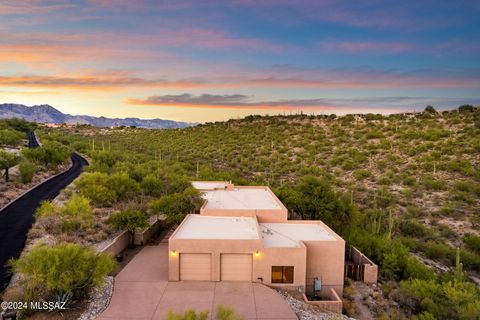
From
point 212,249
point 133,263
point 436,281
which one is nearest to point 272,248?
point 212,249

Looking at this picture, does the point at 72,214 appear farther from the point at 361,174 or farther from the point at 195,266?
the point at 361,174

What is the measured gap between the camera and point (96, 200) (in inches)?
1201

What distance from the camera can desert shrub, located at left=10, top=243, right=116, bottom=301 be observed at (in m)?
14.3

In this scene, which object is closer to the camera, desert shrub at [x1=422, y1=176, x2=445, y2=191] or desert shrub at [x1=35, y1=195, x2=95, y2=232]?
desert shrub at [x1=35, y1=195, x2=95, y2=232]

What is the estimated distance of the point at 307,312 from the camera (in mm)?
15547

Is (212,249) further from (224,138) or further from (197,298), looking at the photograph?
(224,138)

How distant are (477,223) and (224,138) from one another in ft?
164

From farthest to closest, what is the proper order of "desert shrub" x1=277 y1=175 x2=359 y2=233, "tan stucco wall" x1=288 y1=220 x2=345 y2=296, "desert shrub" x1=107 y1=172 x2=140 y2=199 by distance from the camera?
"desert shrub" x1=107 y1=172 x2=140 y2=199 < "desert shrub" x1=277 y1=175 x2=359 y2=233 < "tan stucco wall" x1=288 y1=220 x2=345 y2=296

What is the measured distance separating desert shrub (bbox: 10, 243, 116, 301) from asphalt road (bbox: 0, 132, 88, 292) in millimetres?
2411

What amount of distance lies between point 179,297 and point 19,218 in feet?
55.1

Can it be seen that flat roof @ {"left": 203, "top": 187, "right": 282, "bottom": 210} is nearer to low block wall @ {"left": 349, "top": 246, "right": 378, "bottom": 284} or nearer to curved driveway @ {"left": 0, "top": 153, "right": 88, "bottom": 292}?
low block wall @ {"left": 349, "top": 246, "right": 378, "bottom": 284}

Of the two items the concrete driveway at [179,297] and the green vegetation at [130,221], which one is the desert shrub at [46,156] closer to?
the green vegetation at [130,221]

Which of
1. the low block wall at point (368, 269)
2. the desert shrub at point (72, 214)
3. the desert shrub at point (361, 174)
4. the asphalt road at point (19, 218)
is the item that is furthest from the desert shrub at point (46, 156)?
the low block wall at point (368, 269)

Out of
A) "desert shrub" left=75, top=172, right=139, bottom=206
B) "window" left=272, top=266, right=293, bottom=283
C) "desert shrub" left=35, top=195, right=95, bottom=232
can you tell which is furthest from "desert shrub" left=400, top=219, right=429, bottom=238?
"desert shrub" left=35, top=195, right=95, bottom=232
